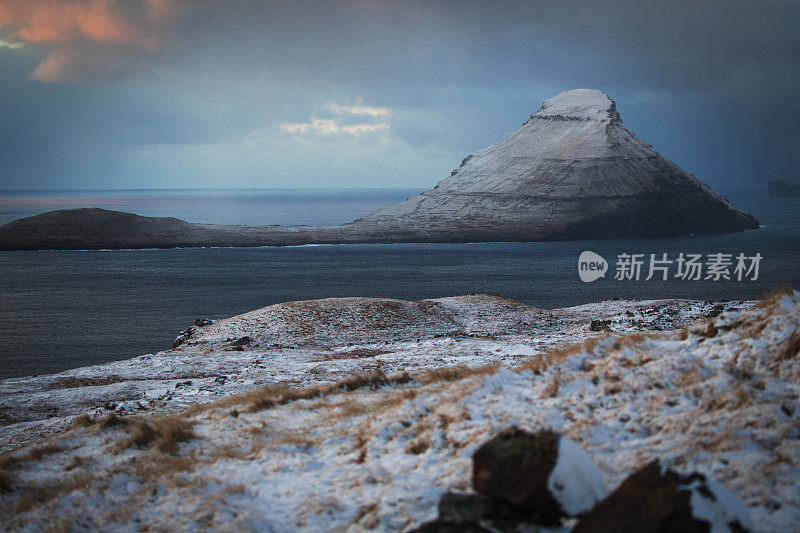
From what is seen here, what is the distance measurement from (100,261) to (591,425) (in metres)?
136

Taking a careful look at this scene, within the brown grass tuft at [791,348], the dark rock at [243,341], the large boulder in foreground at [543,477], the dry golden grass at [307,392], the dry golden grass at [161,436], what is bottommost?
the dark rock at [243,341]

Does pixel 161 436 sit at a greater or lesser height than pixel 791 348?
lesser

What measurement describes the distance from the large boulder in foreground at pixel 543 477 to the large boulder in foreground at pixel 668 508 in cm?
39

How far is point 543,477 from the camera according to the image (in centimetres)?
637

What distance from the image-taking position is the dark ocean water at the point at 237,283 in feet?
188

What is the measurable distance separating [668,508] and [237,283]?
306 feet

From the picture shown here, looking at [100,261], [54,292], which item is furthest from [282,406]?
[100,261]

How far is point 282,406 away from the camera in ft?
45.0

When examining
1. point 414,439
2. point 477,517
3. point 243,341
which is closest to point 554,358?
point 414,439

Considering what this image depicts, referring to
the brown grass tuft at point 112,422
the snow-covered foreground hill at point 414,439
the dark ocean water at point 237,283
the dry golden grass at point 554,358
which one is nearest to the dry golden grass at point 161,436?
the snow-covered foreground hill at point 414,439

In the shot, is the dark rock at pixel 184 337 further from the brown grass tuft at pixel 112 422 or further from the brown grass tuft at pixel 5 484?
the brown grass tuft at pixel 5 484

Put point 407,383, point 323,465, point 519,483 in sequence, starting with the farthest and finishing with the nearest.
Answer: point 407,383, point 323,465, point 519,483

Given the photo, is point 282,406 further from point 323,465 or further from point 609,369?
point 609,369

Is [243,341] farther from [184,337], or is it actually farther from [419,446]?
[419,446]
